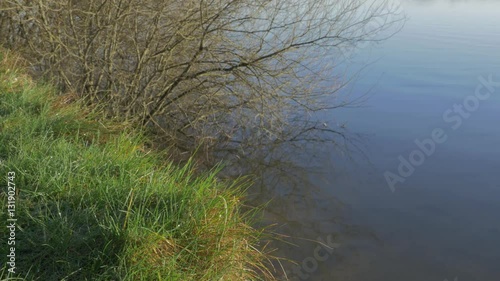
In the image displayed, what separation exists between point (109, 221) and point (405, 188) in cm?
514

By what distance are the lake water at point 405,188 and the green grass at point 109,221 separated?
1.66m

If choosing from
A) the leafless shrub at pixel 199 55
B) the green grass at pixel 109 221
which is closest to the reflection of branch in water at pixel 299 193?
the leafless shrub at pixel 199 55

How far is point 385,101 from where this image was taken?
37.7ft

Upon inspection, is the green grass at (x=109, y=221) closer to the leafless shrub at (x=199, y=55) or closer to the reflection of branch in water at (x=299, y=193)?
the reflection of branch in water at (x=299, y=193)

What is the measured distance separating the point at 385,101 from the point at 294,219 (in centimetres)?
569

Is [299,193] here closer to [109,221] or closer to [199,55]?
[199,55]

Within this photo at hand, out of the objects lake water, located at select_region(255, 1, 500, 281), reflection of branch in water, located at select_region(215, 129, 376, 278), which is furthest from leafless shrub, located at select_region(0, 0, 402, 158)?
lake water, located at select_region(255, 1, 500, 281)

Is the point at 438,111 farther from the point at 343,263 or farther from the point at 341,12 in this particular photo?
the point at 343,263

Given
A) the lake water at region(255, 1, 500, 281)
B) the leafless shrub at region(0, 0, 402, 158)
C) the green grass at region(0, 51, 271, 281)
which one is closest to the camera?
the green grass at region(0, 51, 271, 281)

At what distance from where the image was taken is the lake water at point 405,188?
18.9 feet

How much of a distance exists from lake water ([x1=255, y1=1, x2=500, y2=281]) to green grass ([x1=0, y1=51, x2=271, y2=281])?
166cm

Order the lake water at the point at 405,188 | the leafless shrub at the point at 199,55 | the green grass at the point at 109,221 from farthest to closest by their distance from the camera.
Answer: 1. the leafless shrub at the point at 199,55
2. the lake water at the point at 405,188
3. the green grass at the point at 109,221

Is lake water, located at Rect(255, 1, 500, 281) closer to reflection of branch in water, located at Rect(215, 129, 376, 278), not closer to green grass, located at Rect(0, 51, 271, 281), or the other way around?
reflection of branch in water, located at Rect(215, 129, 376, 278)

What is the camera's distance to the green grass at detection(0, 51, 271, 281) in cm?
333
